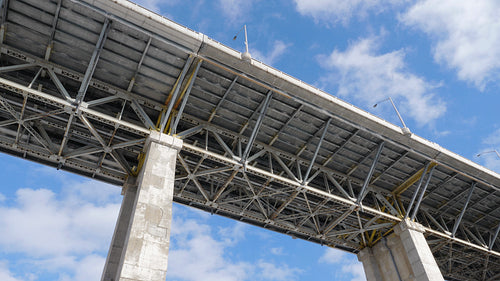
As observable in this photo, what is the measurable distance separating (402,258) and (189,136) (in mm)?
15439

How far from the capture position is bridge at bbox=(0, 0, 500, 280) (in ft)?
47.1

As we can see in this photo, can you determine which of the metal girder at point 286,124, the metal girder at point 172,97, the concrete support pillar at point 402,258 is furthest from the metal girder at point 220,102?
the concrete support pillar at point 402,258

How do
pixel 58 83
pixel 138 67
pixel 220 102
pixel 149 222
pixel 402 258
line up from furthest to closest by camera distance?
pixel 402 258, pixel 220 102, pixel 138 67, pixel 58 83, pixel 149 222

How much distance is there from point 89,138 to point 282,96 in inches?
387

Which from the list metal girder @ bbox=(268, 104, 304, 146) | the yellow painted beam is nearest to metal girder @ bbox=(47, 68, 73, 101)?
metal girder @ bbox=(268, 104, 304, 146)

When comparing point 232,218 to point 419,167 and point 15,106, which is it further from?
point 15,106

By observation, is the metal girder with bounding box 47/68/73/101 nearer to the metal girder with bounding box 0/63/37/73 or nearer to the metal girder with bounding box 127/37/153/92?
the metal girder with bounding box 0/63/37/73

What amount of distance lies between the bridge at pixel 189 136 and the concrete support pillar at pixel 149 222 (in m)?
0.05

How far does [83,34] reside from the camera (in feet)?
48.7

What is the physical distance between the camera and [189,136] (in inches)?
764

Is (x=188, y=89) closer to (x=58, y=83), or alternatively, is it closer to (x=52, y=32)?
(x=58, y=83)

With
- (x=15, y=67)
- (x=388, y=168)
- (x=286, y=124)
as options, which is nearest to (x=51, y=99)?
(x=15, y=67)

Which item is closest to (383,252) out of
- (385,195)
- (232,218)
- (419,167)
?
(385,195)

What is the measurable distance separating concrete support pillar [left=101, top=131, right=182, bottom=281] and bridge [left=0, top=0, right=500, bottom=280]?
0.05m
